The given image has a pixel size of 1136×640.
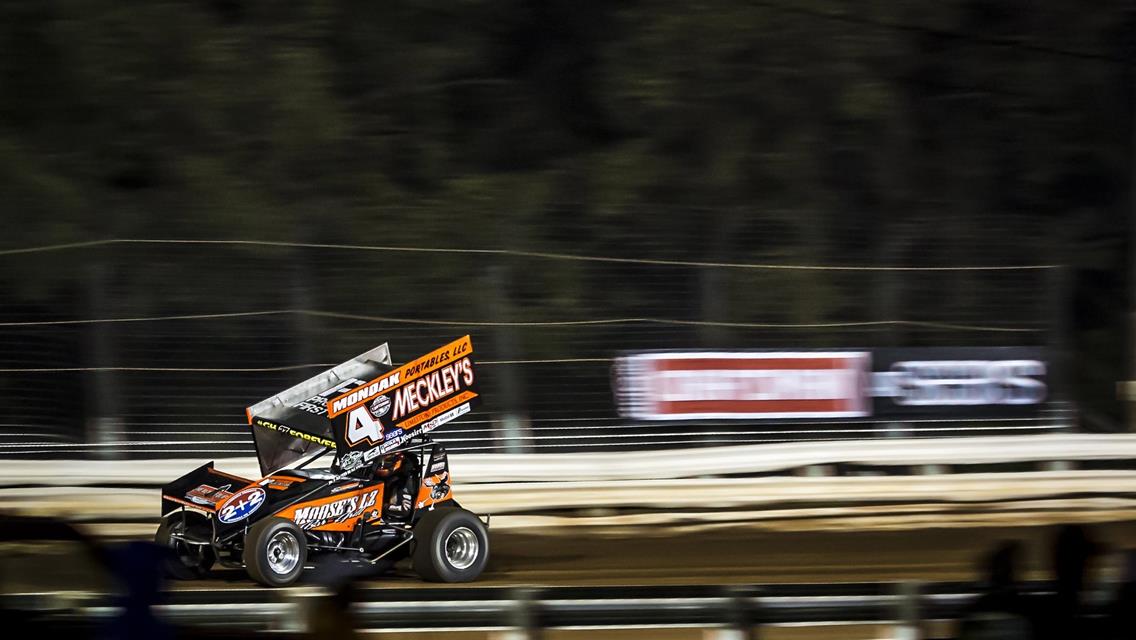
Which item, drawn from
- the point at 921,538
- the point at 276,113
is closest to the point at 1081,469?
the point at 921,538

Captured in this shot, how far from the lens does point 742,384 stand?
13.8 m

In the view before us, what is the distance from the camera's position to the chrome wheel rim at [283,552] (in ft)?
32.0

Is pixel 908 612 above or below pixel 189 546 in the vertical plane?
below

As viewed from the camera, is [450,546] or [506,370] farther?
[506,370]

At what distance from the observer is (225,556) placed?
10016mm

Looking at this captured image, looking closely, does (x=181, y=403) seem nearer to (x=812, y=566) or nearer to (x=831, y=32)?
(x=812, y=566)

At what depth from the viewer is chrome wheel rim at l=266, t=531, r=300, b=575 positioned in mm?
9758

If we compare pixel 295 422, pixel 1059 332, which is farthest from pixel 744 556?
pixel 1059 332

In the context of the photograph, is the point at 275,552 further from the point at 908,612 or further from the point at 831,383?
the point at 831,383

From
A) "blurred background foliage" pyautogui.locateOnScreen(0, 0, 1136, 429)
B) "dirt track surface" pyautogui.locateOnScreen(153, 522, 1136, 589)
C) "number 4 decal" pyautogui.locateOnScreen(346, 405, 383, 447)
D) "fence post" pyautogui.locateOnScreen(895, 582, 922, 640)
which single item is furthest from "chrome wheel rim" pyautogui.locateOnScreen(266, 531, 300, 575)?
"blurred background foliage" pyautogui.locateOnScreen(0, 0, 1136, 429)

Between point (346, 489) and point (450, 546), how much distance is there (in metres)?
0.83

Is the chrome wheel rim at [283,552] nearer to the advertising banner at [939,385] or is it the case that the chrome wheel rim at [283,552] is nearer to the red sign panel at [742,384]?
the red sign panel at [742,384]

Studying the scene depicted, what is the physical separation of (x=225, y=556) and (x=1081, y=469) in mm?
8346

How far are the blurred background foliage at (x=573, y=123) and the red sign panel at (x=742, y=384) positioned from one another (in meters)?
2.27
